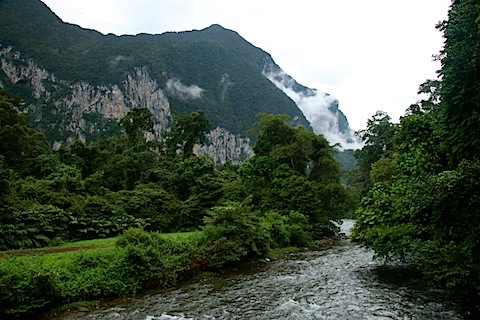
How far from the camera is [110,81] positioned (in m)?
133

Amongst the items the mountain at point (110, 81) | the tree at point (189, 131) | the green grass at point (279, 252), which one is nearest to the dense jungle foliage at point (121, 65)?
the mountain at point (110, 81)

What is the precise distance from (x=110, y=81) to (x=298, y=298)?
5319 inches

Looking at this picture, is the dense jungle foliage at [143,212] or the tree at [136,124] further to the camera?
the tree at [136,124]

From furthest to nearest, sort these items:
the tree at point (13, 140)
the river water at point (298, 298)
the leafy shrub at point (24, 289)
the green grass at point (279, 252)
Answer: the tree at point (13, 140)
the green grass at point (279, 252)
the river water at point (298, 298)
the leafy shrub at point (24, 289)

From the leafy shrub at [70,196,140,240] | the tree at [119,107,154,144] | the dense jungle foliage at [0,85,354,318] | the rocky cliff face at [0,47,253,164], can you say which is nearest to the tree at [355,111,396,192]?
the dense jungle foliage at [0,85,354,318]

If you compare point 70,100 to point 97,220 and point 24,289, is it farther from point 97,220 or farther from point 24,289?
point 24,289

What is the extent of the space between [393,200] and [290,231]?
12.4m

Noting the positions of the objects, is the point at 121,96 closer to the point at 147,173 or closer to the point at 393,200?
the point at 147,173

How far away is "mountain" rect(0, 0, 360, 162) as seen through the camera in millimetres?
117812

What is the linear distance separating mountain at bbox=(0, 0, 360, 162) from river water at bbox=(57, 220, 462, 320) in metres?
103

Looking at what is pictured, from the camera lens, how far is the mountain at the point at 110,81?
387 ft

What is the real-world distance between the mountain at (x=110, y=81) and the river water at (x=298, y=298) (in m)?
103

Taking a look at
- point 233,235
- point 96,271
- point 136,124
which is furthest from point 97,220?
point 136,124

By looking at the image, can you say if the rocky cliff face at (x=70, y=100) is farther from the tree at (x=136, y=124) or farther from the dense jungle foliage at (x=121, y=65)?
the tree at (x=136, y=124)
